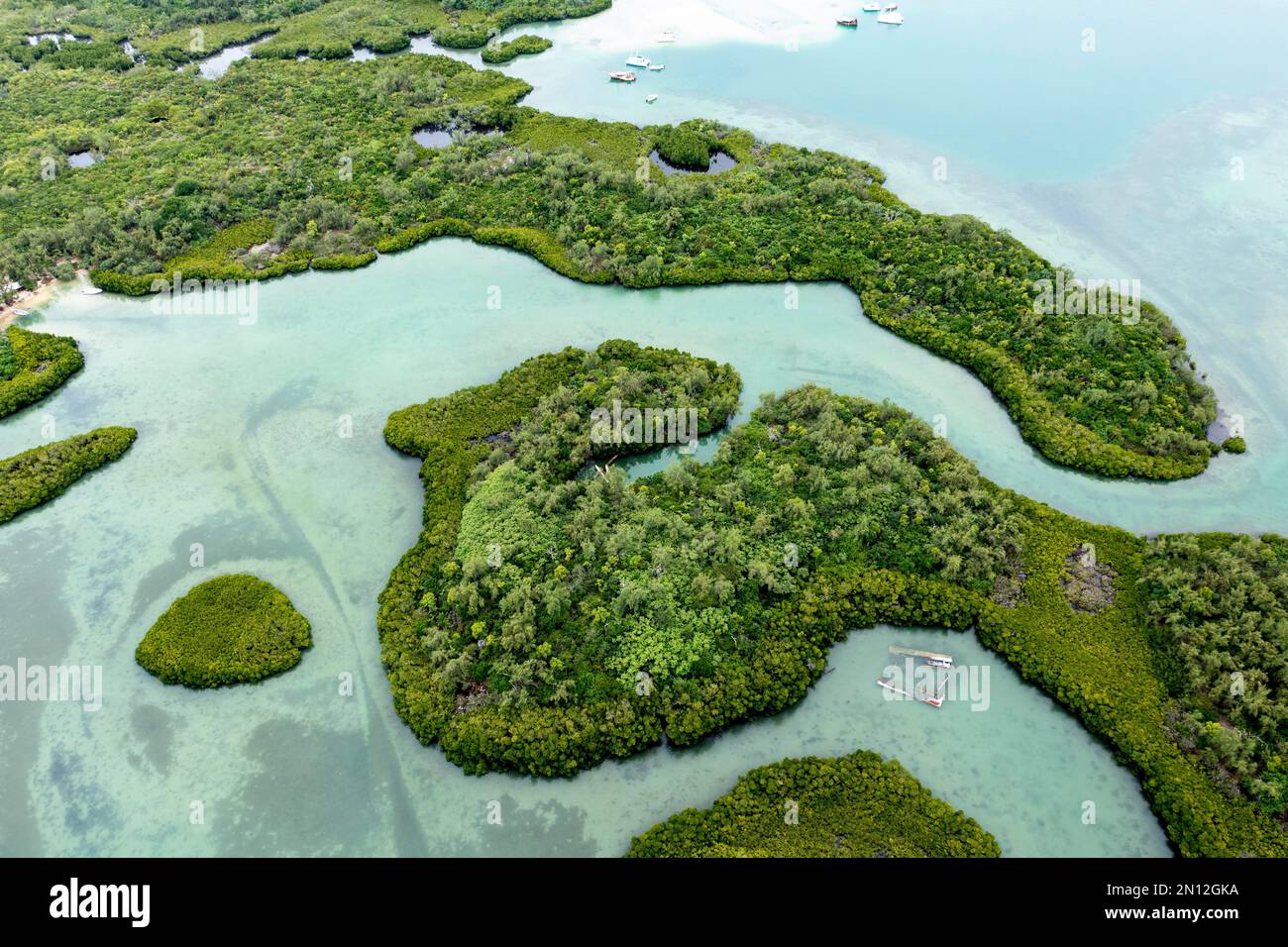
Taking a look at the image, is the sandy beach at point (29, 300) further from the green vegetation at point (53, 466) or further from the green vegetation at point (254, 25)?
the green vegetation at point (254, 25)

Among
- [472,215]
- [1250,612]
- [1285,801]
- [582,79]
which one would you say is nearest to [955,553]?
[1250,612]

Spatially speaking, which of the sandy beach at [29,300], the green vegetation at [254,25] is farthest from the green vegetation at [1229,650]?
the green vegetation at [254,25]

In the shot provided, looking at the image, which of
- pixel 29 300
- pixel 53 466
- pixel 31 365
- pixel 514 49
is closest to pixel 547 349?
pixel 53 466

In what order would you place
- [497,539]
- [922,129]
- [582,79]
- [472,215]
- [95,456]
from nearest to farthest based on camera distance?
[497,539] → [95,456] → [472,215] → [922,129] → [582,79]

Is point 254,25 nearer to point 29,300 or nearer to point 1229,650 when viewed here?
point 29,300

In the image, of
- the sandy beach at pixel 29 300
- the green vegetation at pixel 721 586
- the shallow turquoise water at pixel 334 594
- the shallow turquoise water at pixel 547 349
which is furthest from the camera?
the sandy beach at pixel 29 300

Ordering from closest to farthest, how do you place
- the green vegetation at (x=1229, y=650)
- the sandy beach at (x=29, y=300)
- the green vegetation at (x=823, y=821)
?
the green vegetation at (x=823, y=821) < the green vegetation at (x=1229, y=650) < the sandy beach at (x=29, y=300)

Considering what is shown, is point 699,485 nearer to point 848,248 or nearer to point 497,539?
point 497,539
